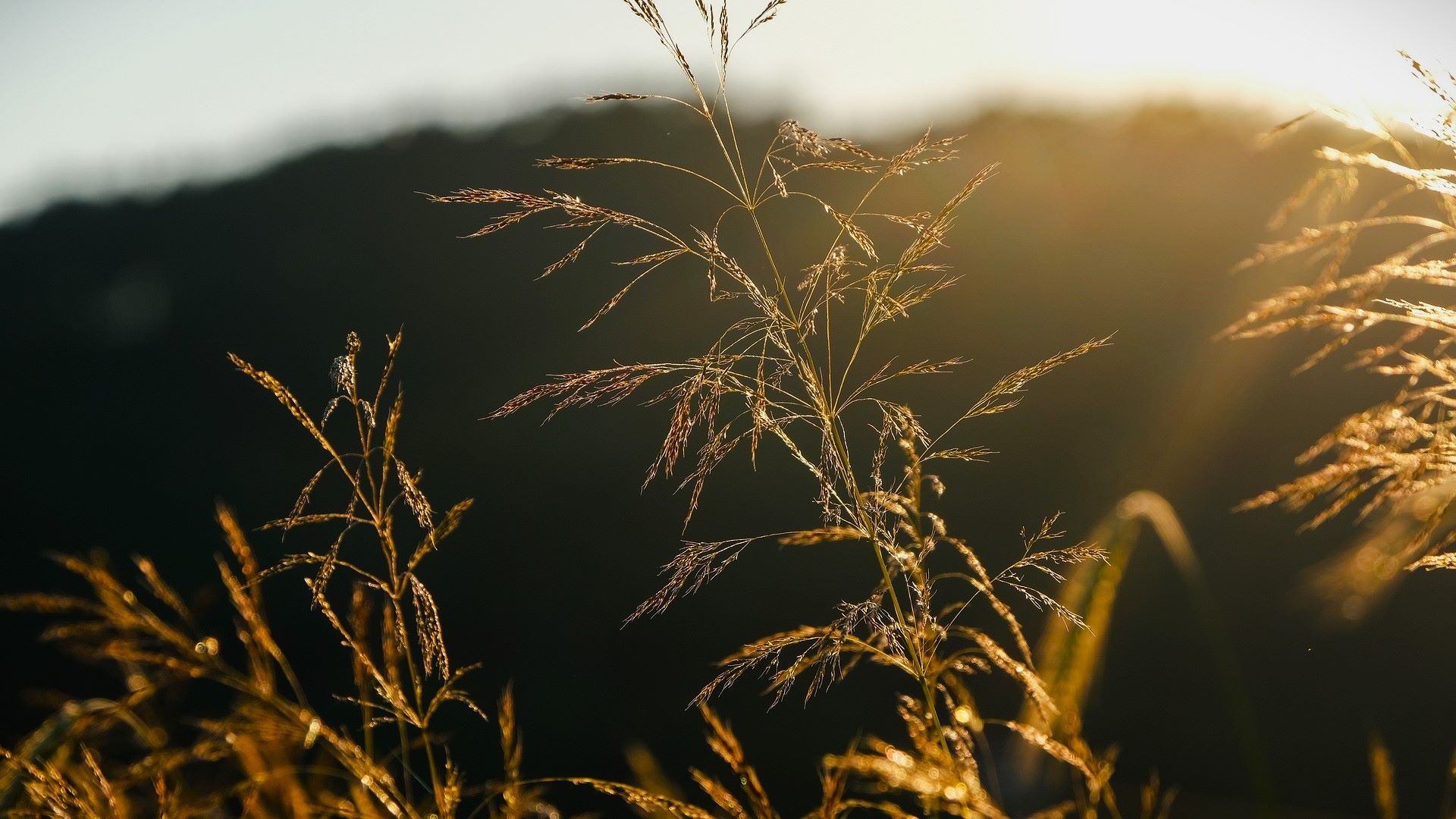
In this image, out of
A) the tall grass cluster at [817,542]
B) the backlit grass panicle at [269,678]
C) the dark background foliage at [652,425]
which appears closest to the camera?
the tall grass cluster at [817,542]

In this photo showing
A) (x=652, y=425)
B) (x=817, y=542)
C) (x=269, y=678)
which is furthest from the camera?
(x=652, y=425)

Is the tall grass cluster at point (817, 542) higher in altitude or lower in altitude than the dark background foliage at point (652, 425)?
higher

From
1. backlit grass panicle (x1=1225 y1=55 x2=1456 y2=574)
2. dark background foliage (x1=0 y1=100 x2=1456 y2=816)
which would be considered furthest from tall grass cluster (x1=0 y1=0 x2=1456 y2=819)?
dark background foliage (x1=0 y1=100 x2=1456 y2=816)

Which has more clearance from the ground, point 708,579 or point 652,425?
point 708,579

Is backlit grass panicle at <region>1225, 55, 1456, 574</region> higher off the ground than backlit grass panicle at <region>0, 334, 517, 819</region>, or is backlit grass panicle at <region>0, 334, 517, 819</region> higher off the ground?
backlit grass panicle at <region>1225, 55, 1456, 574</region>

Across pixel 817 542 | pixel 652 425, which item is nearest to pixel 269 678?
pixel 817 542

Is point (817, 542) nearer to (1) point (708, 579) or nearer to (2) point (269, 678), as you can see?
(1) point (708, 579)

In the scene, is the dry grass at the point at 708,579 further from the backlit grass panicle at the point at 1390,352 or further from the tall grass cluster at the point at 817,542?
the backlit grass panicle at the point at 1390,352

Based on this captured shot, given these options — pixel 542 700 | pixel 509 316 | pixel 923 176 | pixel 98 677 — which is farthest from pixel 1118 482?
pixel 98 677

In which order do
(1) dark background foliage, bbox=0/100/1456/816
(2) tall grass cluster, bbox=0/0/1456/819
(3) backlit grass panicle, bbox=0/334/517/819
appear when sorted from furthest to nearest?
(1) dark background foliage, bbox=0/100/1456/816 < (3) backlit grass panicle, bbox=0/334/517/819 < (2) tall grass cluster, bbox=0/0/1456/819

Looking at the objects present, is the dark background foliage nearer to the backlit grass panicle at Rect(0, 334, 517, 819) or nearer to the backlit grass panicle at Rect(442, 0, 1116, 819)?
the backlit grass panicle at Rect(442, 0, 1116, 819)

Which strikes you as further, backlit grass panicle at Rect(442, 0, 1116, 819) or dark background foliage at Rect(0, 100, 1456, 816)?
dark background foliage at Rect(0, 100, 1456, 816)

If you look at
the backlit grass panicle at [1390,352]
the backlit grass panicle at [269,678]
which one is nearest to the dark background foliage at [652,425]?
the backlit grass panicle at [1390,352]

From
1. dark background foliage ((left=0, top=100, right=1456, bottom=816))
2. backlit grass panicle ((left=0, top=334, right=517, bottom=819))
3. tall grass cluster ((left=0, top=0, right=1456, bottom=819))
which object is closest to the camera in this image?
tall grass cluster ((left=0, top=0, right=1456, bottom=819))
